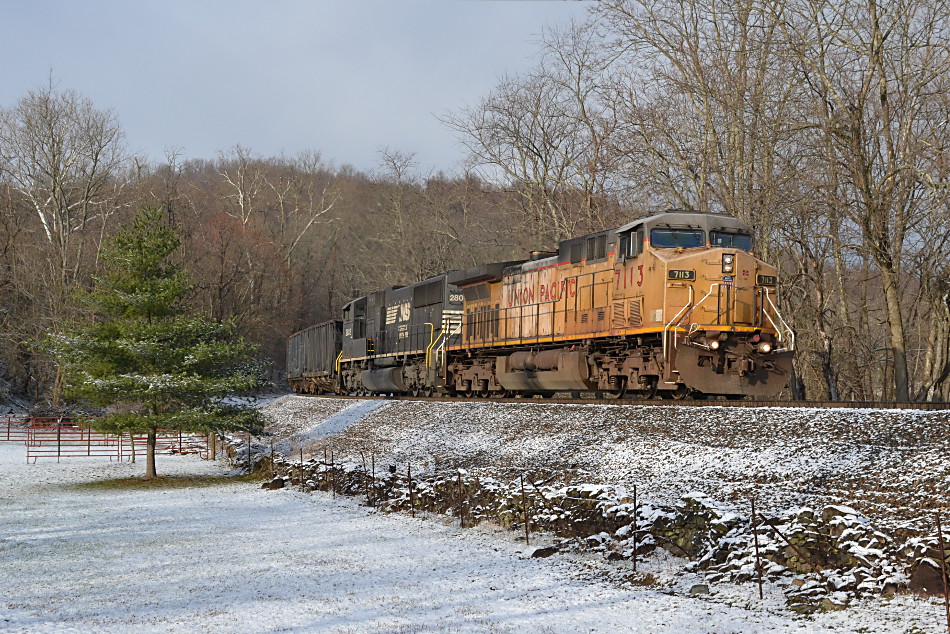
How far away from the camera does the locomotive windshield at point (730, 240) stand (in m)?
17.3

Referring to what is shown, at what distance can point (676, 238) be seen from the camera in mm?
17344

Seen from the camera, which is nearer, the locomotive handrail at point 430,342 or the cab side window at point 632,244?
the cab side window at point 632,244

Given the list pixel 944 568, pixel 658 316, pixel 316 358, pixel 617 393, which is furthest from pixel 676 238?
pixel 316 358

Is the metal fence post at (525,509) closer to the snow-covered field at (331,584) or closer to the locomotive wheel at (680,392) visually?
the snow-covered field at (331,584)

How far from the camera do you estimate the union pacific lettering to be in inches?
802

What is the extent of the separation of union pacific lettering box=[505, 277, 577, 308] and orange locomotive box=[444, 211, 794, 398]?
0.04 m

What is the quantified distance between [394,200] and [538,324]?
3916 cm

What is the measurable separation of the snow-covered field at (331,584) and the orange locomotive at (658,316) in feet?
19.7

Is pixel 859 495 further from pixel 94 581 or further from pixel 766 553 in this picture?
pixel 94 581

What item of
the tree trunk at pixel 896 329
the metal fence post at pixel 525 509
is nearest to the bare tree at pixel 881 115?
the tree trunk at pixel 896 329

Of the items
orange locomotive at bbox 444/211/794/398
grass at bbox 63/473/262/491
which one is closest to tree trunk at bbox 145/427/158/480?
grass at bbox 63/473/262/491

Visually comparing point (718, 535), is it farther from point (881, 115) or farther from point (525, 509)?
point (881, 115)

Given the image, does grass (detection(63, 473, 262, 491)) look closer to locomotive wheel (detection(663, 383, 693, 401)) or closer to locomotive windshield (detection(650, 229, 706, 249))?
locomotive wheel (detection(663, 383, 693, 401))

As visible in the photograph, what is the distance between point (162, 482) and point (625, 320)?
13059mm
